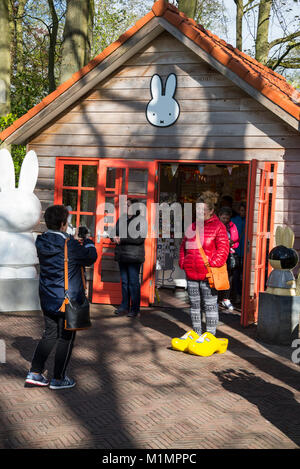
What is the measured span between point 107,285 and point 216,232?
3312 millimetres

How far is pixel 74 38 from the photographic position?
12320 millimetres

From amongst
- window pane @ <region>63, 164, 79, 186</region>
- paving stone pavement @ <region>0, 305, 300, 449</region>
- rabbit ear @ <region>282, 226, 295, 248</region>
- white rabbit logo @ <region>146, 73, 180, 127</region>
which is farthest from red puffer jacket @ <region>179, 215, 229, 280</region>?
window pane @ <region>63, 164, 79, 186</region>

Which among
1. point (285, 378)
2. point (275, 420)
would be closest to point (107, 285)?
point (285, 378)

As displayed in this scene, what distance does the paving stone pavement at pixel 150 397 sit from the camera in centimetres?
407

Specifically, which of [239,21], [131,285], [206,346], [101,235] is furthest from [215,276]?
[239,21]

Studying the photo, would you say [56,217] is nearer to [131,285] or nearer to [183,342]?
[183,342]

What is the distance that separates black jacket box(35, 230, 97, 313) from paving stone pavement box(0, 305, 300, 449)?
88 centimetres

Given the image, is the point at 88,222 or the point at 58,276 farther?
the point at 88,222

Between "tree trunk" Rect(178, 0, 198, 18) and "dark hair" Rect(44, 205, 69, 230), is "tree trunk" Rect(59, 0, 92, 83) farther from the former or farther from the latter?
"dark hair" Rect(44, 205, 69, 230)

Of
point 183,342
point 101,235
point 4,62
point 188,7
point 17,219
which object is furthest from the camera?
point 188,7

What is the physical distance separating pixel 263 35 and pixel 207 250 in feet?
44.3

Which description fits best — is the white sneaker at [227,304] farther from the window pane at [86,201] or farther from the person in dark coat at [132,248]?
the window pane at [86,201]

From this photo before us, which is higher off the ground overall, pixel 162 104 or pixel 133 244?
pixel 162 104
